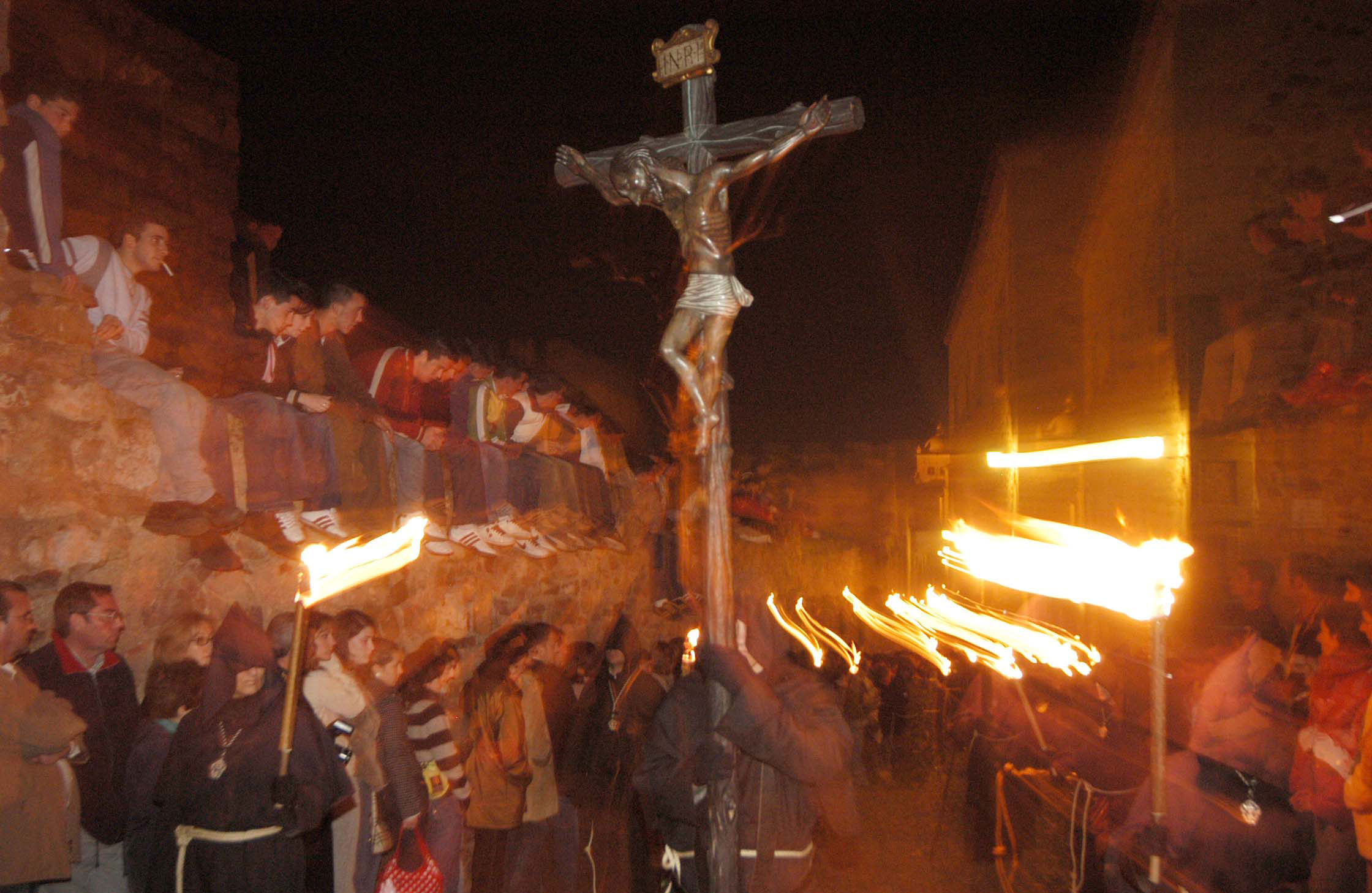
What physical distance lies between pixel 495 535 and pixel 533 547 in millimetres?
833

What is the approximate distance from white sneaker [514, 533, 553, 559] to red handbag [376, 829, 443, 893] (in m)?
3.03

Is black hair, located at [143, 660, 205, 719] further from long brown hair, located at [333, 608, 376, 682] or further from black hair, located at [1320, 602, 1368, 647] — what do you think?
black hair, located at [1320, 602, 1368, 647]

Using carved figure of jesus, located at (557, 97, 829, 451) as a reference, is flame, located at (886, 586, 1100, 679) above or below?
below

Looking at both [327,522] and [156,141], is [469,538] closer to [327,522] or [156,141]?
[327,522]

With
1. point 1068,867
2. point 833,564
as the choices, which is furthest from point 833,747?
point 833,564

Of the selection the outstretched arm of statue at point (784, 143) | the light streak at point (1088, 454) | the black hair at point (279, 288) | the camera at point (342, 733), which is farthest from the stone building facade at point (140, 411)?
the light streak at point (1088, 454)

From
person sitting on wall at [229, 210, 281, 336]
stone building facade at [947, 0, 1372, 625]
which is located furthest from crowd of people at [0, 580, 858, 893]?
stone building facade at [947, 0, 1372, 625]

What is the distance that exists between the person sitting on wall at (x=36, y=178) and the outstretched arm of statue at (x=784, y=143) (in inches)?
111

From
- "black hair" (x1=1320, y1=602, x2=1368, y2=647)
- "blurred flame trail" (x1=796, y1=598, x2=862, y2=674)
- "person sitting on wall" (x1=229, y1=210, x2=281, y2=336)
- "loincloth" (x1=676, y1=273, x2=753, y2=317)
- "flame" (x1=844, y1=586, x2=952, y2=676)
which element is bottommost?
"blurred flame trail" (x1=796, y1=598, x2=862, y2=674)

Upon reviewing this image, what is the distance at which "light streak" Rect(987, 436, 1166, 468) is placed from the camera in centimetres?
1146

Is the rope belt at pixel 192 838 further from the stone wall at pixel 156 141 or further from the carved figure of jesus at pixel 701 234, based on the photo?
the stone wall at pixel 156 141

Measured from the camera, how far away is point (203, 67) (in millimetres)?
8164

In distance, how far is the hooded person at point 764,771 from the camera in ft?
13.2

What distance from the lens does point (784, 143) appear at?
3625 mm
